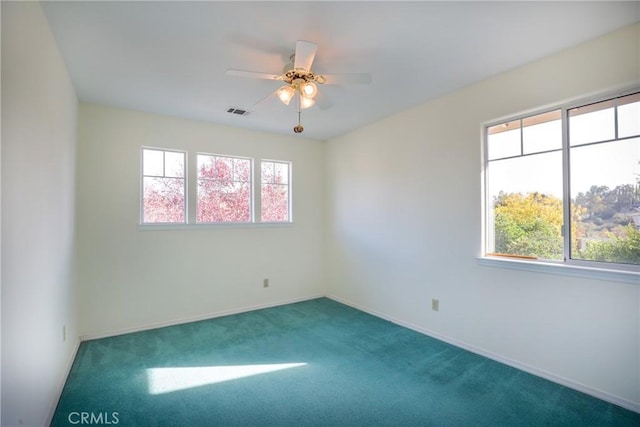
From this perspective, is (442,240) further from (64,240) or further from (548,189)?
(64,240)

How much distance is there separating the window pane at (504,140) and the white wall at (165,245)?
9.07 feet

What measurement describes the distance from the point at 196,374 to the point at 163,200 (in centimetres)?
219

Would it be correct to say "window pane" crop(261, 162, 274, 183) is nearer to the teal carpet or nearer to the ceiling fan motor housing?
the teal carpet

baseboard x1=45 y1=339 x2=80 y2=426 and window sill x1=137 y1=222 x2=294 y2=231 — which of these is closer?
baseboard x1=45 y1=339 x2=80 y2=426

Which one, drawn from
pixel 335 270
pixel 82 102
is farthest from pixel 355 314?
pixel 82 102

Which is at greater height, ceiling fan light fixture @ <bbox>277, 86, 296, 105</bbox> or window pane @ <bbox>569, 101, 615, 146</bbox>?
ceiling fan light fixture @ <bbox>277, 86, 296, 105</bbox>

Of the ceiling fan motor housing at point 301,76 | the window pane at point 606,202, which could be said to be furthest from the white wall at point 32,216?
the window pane at point 606,202

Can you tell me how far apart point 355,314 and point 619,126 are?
328 centimetres

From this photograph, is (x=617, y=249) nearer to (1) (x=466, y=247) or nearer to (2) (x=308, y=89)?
(1) (x=466, y=247)

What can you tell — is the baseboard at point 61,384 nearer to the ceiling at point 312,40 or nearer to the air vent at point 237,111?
the ceiling at point 312,40

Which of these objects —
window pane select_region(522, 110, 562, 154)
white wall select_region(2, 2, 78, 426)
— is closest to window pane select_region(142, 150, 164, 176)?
white wall select_region(2, 2, 78, 426)

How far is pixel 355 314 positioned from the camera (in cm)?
421

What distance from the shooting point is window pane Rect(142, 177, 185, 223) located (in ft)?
12.5

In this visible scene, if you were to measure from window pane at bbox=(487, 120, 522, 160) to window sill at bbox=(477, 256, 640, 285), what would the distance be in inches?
38.8
